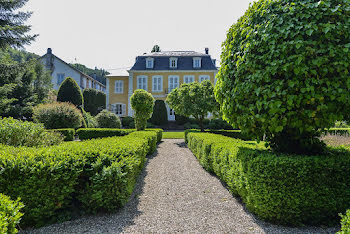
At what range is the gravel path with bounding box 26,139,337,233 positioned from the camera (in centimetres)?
278

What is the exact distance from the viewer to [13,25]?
48.6 ft

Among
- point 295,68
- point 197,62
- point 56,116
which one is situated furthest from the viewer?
point 197,62

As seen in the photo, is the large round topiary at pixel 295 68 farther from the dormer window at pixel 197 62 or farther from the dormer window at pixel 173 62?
the dormer window at pixel 173 62

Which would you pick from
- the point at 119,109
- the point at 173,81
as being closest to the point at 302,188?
the point at 173,81

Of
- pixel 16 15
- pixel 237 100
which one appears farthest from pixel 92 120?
pixel 237 100

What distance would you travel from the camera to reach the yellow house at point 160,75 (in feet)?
81.1

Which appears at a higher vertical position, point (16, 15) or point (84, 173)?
point (16, 15)

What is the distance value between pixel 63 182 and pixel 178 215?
1.84 metres

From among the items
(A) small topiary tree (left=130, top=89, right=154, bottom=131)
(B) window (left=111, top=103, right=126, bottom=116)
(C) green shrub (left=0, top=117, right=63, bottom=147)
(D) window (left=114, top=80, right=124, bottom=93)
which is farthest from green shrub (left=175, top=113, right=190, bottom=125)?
(C) green shrub (left=0, top=117, right=63, bottom=147)

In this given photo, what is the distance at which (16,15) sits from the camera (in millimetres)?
14891

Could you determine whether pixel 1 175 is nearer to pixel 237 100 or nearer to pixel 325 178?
pixel 237 100

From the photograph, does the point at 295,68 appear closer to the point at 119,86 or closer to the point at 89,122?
the point at 89,122

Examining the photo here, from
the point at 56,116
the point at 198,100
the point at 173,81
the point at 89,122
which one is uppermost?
the point at 173,81

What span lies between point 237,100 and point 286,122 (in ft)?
2.55
